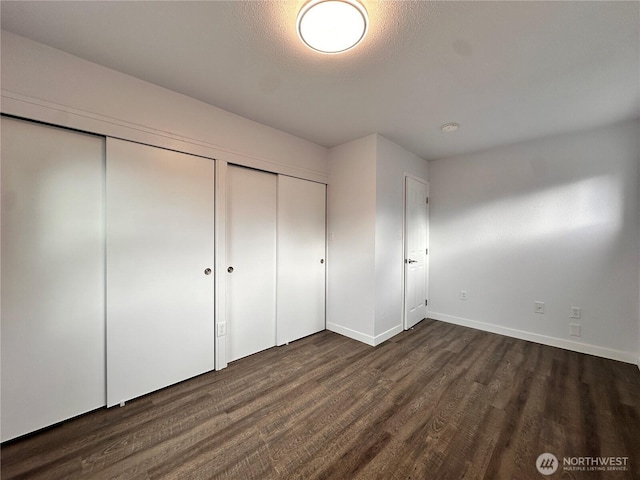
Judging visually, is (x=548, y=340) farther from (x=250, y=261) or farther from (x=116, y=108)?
(x=116, y=108)

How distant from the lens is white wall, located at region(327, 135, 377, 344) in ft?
9.46

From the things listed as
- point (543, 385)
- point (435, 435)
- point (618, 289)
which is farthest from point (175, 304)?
point (618, 289)

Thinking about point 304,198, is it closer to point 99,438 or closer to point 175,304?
point 175,304

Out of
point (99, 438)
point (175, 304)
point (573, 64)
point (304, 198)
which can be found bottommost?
point (99, 438)

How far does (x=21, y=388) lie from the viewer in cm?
154

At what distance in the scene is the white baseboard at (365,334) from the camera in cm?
286

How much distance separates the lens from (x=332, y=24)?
1314 millimetres

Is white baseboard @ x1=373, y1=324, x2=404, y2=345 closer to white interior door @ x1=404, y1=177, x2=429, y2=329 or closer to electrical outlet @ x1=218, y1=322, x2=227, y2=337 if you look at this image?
white interior door @ x1=404, y1=177, x2=429, y2=329

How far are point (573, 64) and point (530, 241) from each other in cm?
199

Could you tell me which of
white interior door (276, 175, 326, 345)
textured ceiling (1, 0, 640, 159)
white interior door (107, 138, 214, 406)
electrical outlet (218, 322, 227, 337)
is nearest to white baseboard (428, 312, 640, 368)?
white interior door (276, 175, 326, 345)

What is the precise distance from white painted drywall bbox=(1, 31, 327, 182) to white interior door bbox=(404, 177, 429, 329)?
1.96 meters

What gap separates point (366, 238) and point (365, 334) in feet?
3.66

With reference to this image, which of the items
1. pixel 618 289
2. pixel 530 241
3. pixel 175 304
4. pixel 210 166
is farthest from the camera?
pixel 530 241

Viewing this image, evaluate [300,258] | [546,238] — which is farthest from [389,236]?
[546,238]
